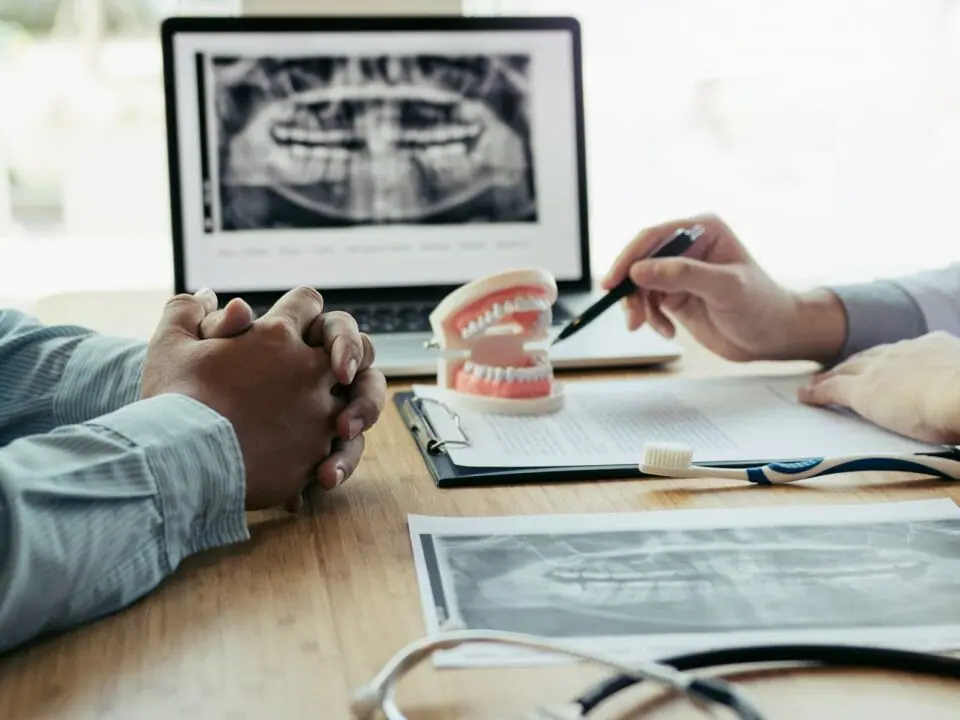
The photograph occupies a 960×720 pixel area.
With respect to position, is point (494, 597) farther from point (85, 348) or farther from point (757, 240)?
point (757, 240)

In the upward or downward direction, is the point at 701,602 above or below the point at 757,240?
below

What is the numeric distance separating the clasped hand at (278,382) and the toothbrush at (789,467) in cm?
19

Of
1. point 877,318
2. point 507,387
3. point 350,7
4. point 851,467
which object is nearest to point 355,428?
point 507,387

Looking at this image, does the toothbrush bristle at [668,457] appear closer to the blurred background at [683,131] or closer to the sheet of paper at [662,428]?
the sheet of paper at [662,428]

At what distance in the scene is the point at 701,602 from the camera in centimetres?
58

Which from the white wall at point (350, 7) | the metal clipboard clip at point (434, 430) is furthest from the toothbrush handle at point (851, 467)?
the white wall at point (350, 7)

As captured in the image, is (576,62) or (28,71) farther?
(28,71)

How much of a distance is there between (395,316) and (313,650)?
72 centimetres

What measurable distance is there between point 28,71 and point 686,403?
1.42 meters

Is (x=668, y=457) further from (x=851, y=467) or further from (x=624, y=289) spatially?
(x=624, y=289)

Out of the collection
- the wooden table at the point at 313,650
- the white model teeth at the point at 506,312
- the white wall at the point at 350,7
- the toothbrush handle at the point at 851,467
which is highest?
the white wall at the point at 350,7

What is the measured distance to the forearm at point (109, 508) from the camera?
556 mm

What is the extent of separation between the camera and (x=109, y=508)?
61 centimetres

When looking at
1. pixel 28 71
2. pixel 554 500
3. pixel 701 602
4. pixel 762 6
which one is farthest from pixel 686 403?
pixel 28 71
